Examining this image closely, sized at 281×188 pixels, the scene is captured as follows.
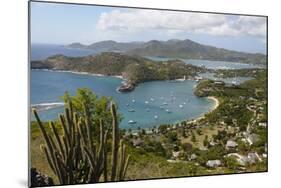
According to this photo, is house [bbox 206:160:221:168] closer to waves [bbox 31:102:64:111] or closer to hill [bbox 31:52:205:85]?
hill [bbox 31:52:205:85]

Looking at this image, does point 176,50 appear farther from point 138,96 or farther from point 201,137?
point 201,137

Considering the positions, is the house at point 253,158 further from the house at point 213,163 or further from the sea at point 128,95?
the sea at point 128,95

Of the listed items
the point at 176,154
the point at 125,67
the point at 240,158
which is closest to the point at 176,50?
the point at 125,67

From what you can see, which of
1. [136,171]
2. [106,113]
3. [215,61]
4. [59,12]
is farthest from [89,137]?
[215,61]

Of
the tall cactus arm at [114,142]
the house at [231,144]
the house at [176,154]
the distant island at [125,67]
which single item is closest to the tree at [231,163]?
the house at [231,144]

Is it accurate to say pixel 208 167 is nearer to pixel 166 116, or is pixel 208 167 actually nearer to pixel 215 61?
pixel 166 116

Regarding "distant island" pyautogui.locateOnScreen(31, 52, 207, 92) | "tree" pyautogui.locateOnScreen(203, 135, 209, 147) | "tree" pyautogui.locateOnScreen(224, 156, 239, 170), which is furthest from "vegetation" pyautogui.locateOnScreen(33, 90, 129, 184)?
"tree" pyautogui.locateOnScreen(224, 156, 239, 170)
